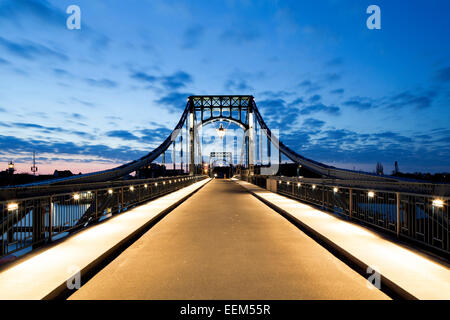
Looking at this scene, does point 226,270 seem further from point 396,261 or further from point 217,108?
point 217,108

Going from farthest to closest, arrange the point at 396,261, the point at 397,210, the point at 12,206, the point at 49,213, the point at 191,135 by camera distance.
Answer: the point at 191,135 → the point at 397,210 → the point at 49,213 → the point at 12,206 → the point at 396,261

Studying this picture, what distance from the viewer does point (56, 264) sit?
413cm

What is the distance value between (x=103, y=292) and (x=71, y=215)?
163 inches

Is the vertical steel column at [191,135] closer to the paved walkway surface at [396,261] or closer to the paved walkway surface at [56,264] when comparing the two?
the paved walkway surface at [56,264]

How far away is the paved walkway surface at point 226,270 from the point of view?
3.32 meters

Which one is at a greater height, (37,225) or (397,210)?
(397,210)

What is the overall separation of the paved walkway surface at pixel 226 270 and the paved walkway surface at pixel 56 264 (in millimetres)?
342

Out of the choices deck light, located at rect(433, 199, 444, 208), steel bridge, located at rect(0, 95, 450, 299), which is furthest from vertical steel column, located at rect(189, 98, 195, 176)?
deck light, located at rect(433, 199, 444, 208)

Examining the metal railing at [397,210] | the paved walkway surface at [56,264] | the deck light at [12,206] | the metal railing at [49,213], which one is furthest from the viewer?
the metal railing at [397,210]

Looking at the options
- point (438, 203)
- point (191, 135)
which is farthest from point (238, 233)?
point (191, 135)

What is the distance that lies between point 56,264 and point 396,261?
5.11 metres

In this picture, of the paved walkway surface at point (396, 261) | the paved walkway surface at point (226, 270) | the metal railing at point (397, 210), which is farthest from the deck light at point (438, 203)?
the paved walkway surface at point (226, 270)
